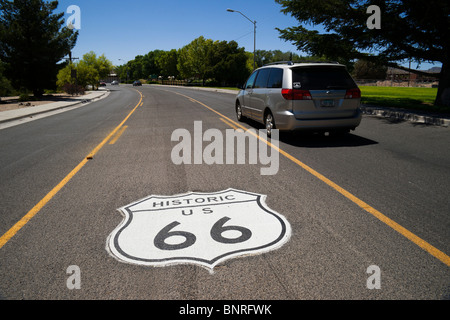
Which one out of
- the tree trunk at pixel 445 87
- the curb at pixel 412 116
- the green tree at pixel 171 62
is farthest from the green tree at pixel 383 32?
the green tree at pixel 171 62

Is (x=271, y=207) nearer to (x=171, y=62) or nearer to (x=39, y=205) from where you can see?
(x=39, y=205)

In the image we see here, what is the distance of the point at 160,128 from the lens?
10.8 metres

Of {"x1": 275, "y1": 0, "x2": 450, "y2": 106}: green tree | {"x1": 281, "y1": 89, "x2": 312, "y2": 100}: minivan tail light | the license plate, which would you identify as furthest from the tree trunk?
{"x1": 281, "y1": 89, "x2": 312, "y2": 100}: minivan tail light

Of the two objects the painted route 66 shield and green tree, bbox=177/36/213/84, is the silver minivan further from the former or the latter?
green tree, bbox=177/36/213/84

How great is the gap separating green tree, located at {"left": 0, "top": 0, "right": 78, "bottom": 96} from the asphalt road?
79.5 feet

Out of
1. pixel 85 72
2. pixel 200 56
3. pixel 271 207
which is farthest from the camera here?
pixel 200 56

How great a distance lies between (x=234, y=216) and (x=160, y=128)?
25.1 ft

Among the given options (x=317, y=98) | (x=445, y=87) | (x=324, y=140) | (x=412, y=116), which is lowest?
(x=324, y=140)

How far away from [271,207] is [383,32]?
1436cm

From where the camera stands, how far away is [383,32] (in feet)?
48.6

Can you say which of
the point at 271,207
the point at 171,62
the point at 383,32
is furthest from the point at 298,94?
the point at 171,62

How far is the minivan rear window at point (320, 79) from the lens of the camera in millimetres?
7551
